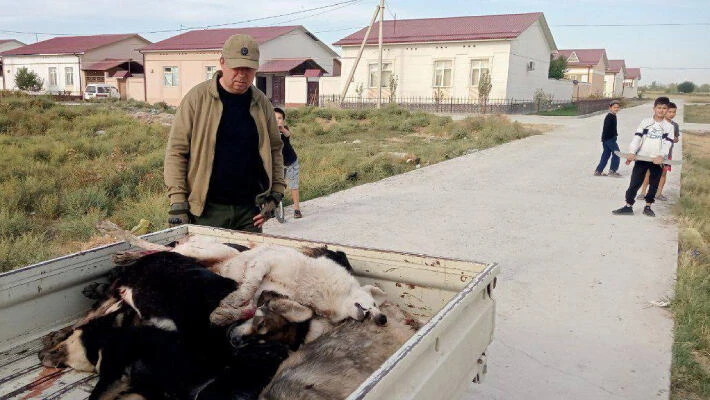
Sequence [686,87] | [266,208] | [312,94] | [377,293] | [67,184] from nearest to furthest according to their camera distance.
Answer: [377,293] < [266,208] < [67,184] < [312,94] < [686,87]

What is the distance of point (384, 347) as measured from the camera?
2.28m

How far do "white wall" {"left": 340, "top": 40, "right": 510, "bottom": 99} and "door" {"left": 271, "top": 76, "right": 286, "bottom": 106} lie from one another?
4420 mm

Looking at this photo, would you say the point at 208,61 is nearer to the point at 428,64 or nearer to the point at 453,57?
the point at 428,64

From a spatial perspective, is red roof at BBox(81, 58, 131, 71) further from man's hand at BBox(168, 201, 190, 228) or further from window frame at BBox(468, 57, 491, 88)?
man's hand at BBox(168, 201, 190, 228)

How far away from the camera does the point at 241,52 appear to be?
3.40 meters

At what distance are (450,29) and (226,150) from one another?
34.7 m

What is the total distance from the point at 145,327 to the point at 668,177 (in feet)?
40.2

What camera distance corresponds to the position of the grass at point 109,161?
7223 mm

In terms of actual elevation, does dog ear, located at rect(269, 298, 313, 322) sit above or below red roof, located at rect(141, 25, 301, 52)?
below

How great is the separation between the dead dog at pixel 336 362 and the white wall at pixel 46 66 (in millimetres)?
49001

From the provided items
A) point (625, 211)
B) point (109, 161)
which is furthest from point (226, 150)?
point (109, 161)

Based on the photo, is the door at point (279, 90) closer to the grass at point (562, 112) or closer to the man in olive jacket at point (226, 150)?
the grass at point (562, 112)

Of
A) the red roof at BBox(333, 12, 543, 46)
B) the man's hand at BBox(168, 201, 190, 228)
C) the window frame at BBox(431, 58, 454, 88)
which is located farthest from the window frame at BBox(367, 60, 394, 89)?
the man's hand at BBox(168, 201, 190, 228)

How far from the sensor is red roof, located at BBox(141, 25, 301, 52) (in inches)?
1531
